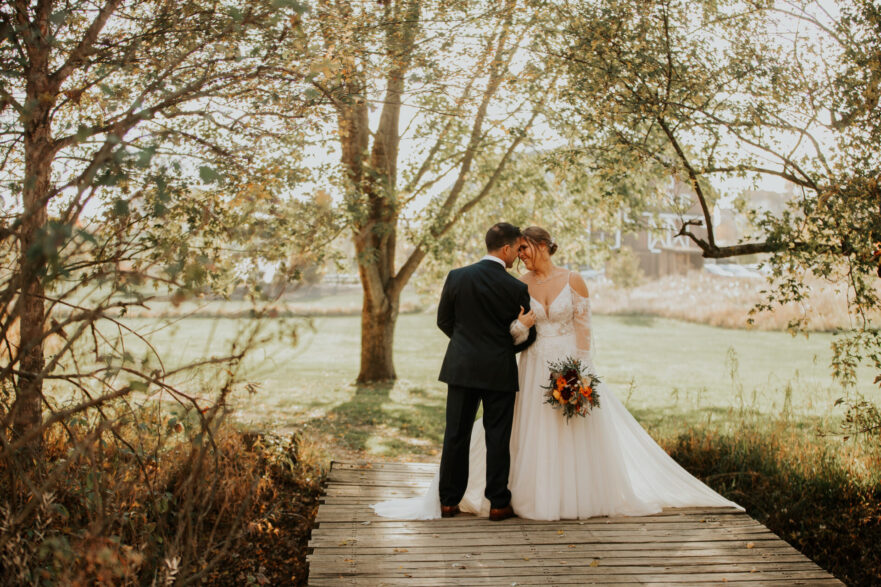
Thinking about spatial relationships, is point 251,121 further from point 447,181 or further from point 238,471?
point 447,181

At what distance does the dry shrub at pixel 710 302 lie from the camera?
25562mm

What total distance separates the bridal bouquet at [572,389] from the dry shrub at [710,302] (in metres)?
21.0

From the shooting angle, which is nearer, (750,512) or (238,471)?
(238,471)

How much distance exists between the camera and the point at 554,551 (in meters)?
5.11

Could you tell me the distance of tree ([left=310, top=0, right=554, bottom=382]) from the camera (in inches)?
254

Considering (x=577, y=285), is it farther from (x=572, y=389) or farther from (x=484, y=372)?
(x=484, y=372)

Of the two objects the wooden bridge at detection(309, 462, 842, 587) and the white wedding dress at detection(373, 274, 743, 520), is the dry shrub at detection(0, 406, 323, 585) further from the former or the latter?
the white wedding dress at detection(373, 274, 743, 520)

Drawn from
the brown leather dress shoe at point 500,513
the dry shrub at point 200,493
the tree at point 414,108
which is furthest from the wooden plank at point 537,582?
the tree at point 414,108

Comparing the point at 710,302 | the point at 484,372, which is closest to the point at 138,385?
the point at 484,372

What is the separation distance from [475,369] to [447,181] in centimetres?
967

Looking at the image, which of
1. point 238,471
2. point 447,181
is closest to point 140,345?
point 447,181

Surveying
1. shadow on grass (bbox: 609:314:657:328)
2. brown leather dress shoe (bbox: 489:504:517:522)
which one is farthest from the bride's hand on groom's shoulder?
shadow on grass (bbox: 609:314:657:328)

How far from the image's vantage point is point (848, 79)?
21.1 feet

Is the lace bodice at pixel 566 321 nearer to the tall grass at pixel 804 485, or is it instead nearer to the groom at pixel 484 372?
the groom at pixel 484 372
